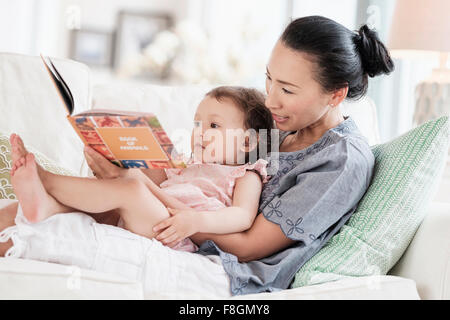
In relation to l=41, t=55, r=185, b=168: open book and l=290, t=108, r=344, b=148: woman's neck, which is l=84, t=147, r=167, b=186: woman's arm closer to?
l=41, t=55, r=185, b=168: open book

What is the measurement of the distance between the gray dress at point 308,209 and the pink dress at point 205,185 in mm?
83

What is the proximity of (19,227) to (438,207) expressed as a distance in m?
0.98

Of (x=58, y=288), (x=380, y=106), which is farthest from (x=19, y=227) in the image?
(x=380, y=106)

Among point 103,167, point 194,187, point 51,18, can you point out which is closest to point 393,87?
point 194,187

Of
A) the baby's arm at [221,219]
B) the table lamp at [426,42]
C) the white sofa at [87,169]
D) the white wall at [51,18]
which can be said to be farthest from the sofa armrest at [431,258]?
the white wall at [51,18]

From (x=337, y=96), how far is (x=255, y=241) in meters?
0.44

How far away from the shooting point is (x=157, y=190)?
1367 mm

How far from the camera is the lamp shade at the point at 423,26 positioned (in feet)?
7.22

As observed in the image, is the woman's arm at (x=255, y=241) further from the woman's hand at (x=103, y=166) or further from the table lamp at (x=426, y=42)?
the table lamp at (x=426, y=42)

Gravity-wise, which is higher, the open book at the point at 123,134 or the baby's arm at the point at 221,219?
the open book at the point at 123,134

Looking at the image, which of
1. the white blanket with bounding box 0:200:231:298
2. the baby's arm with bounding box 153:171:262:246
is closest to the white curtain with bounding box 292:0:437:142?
the baby's arm with bounding box 153:171:262:246

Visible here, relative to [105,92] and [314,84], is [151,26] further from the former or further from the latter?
[314,84]

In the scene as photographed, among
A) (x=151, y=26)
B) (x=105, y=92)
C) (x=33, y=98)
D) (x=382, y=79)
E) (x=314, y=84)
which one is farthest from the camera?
(x=151, y=26)

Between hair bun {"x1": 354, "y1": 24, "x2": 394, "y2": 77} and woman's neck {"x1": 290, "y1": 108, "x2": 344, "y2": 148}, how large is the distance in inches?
5.8
